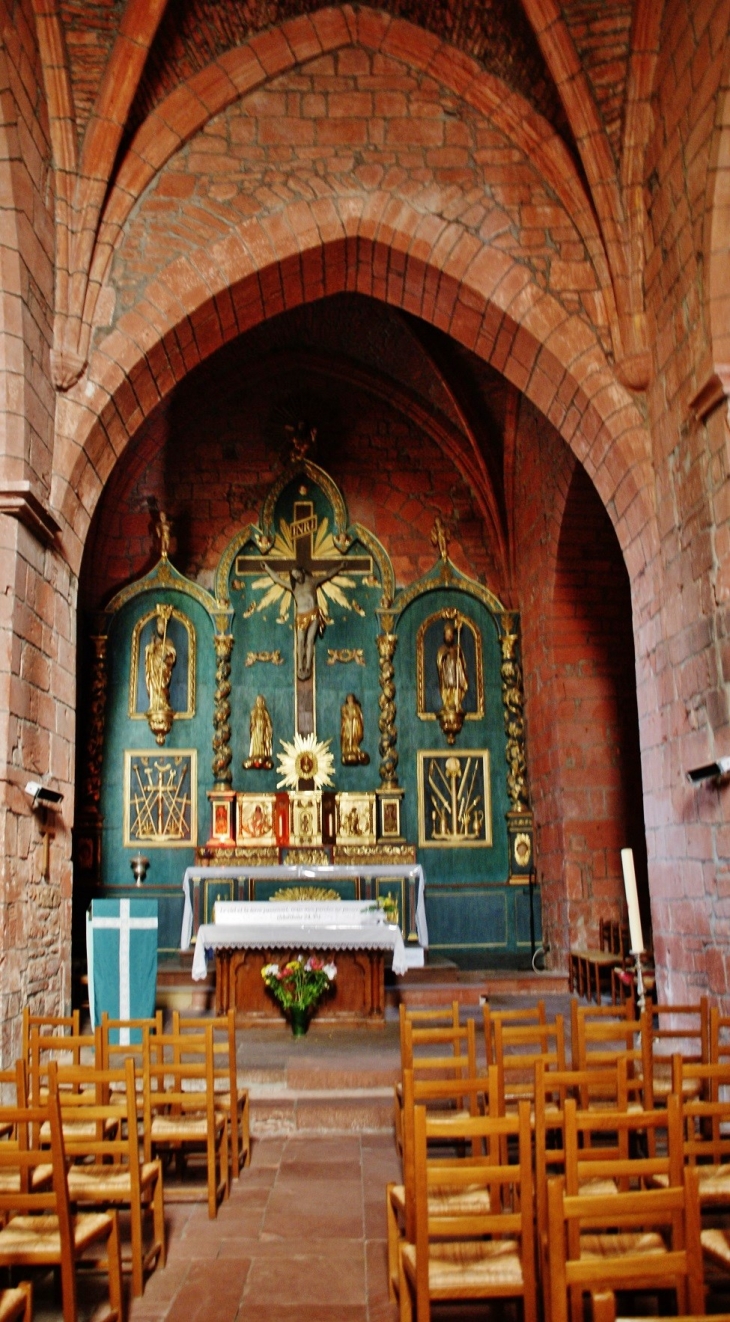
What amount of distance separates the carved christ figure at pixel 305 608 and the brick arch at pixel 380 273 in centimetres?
381

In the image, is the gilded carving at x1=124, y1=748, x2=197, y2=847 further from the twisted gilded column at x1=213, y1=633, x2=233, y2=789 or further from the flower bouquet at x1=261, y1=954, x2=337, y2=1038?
the flower bouquet at x1=261, y1=954, x2=337, y2=1038

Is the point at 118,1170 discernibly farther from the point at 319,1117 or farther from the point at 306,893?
the point at 306,893

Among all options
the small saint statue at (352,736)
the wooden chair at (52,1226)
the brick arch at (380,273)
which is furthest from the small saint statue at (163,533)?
the wooden chair at (52,1226)

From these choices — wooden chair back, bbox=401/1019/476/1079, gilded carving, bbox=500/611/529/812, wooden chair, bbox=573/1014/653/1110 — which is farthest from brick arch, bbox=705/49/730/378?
gilded carving, bbox=500/611/529/812

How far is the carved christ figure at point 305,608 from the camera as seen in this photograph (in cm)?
1201

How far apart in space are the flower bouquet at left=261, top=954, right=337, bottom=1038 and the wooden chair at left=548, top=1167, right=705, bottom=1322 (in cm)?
540

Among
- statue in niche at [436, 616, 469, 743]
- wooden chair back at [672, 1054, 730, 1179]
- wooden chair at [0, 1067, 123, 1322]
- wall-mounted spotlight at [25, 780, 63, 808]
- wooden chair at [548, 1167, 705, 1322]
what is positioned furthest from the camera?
statue in niche at [436, 616, 469, 743]

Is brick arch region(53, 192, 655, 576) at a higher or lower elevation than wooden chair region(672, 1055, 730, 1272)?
higher

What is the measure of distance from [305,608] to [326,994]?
15.8 ft

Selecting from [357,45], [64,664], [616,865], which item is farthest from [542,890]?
[357,45]

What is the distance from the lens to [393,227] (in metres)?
8.31

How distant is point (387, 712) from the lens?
1186 centimetres

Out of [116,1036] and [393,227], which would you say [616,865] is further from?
[393,227]

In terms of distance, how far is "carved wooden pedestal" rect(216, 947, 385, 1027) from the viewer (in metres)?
8.45
